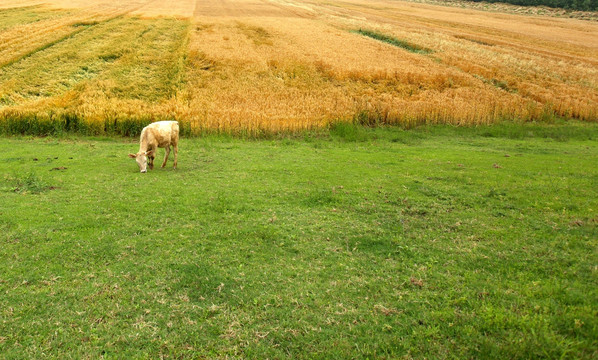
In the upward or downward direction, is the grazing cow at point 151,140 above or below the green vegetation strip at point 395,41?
below

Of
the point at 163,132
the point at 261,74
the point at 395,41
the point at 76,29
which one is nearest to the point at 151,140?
the point at 163,132

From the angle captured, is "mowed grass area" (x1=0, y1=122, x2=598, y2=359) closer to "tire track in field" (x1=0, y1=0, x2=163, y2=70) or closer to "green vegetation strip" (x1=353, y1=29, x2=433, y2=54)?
"tire track in field" (x1=0, y1=0, x2=163, y2=70)

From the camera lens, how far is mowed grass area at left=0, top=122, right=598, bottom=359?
5.71 m

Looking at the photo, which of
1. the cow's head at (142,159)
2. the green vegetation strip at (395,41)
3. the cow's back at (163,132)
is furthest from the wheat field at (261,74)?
the cow's head at (142,159)

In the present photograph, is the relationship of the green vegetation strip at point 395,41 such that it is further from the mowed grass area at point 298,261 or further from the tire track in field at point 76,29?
the mowed grass area at point 298,261

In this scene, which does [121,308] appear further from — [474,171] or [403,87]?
[403,87]

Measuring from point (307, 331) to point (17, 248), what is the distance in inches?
248

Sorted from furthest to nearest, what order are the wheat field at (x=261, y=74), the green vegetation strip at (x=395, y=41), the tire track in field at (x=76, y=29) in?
1. the green vegetation strip at (x=395, y=41)
2. the tire track in field at (x=76, y=29)
3. the wheat field at (x=261, y=74)

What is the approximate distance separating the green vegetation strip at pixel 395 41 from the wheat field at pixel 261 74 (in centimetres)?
29

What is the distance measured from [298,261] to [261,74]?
26.8 m

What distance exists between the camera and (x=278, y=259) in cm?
806

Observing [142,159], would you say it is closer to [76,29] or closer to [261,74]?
[261,74]

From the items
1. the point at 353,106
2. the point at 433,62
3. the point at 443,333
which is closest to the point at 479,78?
the point at 433,62

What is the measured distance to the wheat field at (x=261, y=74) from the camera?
75.3 feet
